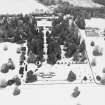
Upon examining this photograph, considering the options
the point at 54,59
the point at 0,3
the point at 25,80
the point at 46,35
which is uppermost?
the point at 0,3

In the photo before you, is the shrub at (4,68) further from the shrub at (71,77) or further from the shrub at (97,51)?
the shrub at (97,51)

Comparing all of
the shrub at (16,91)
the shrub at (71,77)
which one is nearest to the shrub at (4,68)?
the shrub at (16,91)

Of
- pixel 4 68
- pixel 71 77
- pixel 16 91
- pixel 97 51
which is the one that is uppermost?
pixel 97 51

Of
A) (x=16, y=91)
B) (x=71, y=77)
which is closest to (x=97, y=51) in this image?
(x=71, y=77)

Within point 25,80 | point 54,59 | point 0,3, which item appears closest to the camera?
point 25,80

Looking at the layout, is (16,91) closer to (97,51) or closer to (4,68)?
(4,68)

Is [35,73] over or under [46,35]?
under

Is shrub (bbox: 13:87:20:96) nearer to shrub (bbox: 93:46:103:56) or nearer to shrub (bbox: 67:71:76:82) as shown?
shrub (bbox: 67:71:76:82)

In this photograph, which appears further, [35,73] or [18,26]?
[18,26]

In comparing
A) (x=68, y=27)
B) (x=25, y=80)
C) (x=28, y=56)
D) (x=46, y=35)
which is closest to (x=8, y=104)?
(x=25, y=80)

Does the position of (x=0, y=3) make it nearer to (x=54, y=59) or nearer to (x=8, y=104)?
(x=54, y=59)

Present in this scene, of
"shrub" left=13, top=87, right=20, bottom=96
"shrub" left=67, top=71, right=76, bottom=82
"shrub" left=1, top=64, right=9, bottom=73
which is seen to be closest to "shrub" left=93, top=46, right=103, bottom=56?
"shrub" left=67, top=71, right=76, bottom=82
